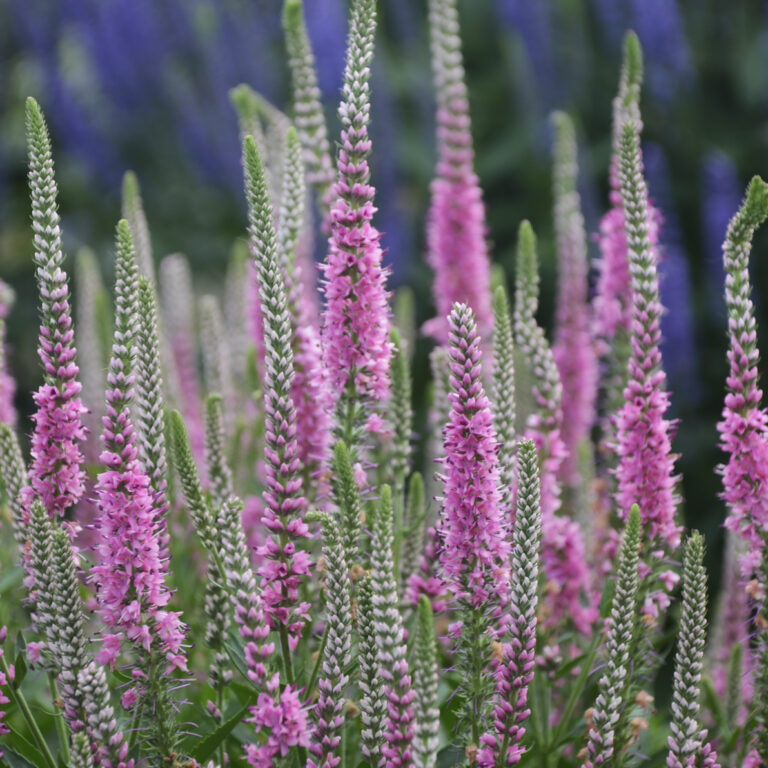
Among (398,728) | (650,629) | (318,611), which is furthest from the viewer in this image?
(318,611)

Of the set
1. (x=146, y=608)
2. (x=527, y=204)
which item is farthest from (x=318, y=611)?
(x=527, y=204)

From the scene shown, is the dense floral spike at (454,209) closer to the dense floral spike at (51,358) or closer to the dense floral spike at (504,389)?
the dense floral spike at (504,389)

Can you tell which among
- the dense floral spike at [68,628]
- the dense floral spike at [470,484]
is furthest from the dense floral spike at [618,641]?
the dense floral spike at [68,628]

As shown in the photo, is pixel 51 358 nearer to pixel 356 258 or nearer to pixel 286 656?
pixel 356 258

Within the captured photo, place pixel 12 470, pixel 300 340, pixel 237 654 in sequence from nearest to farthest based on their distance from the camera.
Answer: pixel 237 654
pixel 12 470
pixel 300 340

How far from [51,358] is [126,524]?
17.6 inches

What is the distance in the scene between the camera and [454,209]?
4617mm

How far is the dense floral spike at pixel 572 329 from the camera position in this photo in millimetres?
4668

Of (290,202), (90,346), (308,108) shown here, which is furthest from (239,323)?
(290,202)

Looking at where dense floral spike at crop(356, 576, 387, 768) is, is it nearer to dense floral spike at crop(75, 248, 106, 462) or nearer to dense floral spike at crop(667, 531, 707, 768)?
dense floral spike at crop(667, 531, 707, 768)

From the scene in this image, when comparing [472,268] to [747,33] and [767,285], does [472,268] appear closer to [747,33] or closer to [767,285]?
[767,285]

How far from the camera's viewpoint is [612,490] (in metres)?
3.68

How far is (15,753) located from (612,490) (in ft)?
6.54

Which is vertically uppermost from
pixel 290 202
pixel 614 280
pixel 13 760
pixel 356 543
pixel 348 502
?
pixel 290 202
